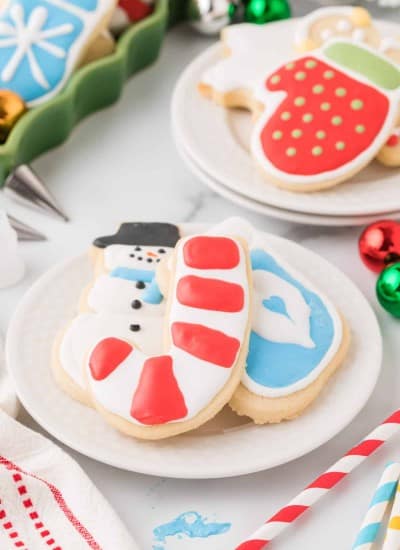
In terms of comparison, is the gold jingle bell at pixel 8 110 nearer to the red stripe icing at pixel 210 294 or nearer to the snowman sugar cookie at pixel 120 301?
the snowman sugar cookie at pixel 120 301

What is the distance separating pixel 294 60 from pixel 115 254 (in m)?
0.35

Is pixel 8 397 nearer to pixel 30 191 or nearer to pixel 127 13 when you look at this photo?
pixel 30 191

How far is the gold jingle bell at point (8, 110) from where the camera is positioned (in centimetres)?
116

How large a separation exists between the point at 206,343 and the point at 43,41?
54 centimetres

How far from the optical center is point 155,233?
101 centimetres

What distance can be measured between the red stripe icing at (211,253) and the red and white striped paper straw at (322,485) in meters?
0.20

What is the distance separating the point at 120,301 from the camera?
3.03 feet

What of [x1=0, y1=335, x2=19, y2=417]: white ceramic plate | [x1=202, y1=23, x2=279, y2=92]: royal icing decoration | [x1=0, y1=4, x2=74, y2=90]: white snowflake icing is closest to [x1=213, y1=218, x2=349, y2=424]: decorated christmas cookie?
[x1=0, y1=335, x2=19, y2=417]: white ceramic plate

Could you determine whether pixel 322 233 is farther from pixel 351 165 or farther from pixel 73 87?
pixel 73 87

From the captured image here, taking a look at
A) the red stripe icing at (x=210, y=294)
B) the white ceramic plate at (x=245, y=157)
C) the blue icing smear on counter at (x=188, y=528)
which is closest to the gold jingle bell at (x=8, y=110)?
the white ceramic plate at (x=245, y=157)

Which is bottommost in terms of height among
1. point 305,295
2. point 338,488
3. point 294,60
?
point 338,488

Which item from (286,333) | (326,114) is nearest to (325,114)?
(326,114)

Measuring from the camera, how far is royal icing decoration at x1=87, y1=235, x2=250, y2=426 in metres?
0.83

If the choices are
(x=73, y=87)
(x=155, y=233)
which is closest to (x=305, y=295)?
(x=155, y=233)
